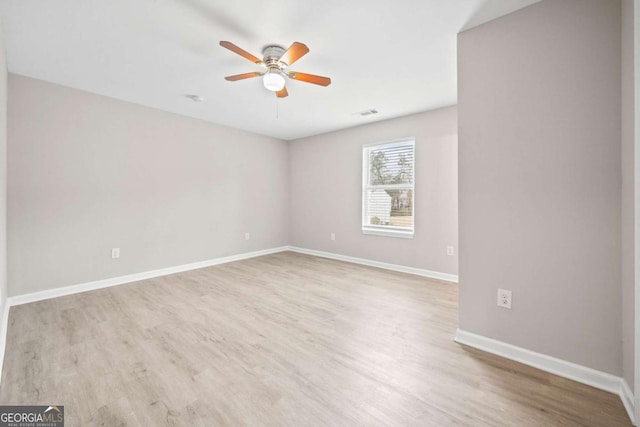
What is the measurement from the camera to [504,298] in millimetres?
1828

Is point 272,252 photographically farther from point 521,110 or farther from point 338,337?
point 521,110

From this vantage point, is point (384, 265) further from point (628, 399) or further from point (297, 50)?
point (297, 50)

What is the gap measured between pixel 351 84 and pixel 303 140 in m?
2.59

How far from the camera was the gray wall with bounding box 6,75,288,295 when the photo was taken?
2.79m

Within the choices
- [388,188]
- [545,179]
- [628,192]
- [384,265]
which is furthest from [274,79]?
[384,265]

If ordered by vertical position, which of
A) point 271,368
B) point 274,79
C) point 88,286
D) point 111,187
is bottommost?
point 271,368

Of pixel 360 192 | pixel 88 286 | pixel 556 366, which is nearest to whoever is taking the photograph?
pixel 556 366

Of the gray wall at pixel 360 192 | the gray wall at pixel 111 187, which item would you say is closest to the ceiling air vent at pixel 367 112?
the gray wall at pixel 360 192

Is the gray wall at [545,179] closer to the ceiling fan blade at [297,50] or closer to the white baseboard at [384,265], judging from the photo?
the ceiling fan blade at [297,50]

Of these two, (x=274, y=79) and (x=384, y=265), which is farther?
(x=384, y=265)

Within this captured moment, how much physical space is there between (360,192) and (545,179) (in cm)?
302

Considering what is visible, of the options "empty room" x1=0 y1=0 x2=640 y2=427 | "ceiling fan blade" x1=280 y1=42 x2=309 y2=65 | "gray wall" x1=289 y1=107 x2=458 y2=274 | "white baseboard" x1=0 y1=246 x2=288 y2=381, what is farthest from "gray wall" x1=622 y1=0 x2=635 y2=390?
"white baseboard" x1=0 y1=246 x2=288 y2=381

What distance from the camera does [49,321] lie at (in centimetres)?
235

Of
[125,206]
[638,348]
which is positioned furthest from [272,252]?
[638,348]
